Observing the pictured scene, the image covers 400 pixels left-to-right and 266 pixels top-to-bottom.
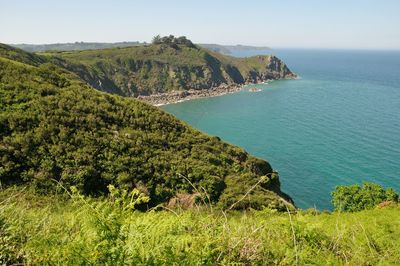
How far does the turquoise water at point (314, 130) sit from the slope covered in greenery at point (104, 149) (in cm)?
1991

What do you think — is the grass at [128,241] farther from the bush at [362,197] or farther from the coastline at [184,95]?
the coastline at [184,95]

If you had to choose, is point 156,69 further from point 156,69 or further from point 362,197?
point 362,197

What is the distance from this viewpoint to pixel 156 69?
165375 millimetres

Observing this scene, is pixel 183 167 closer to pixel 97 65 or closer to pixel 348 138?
pixel 348 138

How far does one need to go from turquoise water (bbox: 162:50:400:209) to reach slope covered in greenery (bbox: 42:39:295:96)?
2587 cm

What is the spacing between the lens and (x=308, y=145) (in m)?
78.5

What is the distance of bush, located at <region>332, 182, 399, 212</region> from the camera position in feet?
132

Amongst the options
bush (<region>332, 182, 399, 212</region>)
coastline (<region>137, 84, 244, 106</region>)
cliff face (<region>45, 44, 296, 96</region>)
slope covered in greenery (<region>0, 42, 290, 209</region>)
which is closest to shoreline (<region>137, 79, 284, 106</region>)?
coastline (<region>137, 84, 244, 106</region>)

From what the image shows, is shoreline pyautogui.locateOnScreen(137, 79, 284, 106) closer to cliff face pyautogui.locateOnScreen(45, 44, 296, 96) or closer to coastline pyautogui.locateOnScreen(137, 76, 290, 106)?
coastline pyautogui.locateOnScreen(137, 76, 290, 106)

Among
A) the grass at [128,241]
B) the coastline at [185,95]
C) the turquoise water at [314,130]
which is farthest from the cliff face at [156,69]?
the grass at [128,241]

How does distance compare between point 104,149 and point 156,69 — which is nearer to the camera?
point 104,149

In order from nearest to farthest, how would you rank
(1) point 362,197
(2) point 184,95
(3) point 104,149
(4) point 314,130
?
(3) point 104,149 < (1) point 362,197 < (4) point 314,130 < (2) point 184,95

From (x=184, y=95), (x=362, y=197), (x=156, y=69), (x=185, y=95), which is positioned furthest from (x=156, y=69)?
(x=362, y=197)

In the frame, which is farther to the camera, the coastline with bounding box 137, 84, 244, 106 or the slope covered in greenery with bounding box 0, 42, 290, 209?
the coastline with bounding box 137, 84, 244, 106
